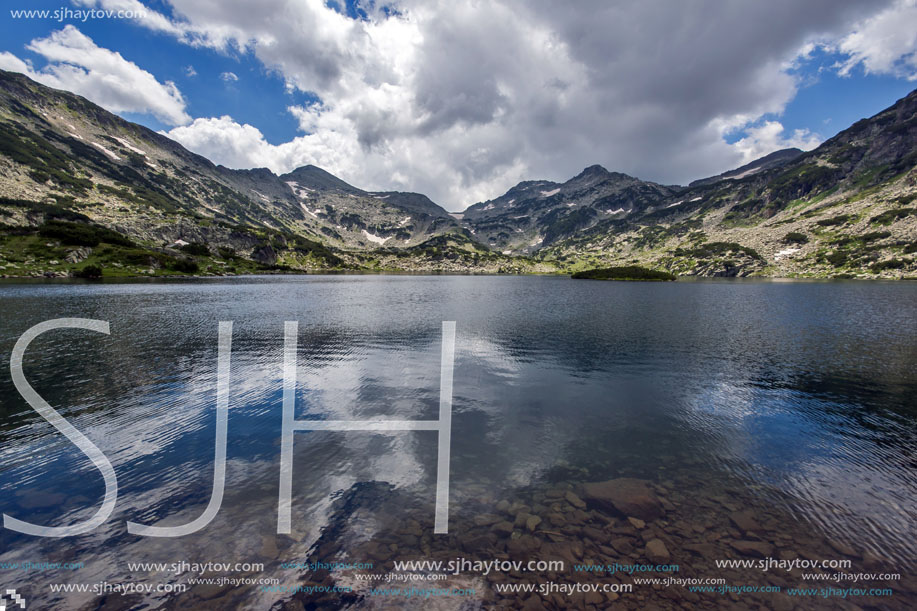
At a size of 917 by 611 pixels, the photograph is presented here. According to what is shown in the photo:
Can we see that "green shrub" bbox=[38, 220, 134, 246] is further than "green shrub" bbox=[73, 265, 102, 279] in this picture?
Yes

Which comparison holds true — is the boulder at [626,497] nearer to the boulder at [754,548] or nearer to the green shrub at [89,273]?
the boulder at [754,548]

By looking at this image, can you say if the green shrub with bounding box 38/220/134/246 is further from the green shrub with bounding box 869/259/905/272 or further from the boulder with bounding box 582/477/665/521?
the green shrub with bounding box 869/259/905/272

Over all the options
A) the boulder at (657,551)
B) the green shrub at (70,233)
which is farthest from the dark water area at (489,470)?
the green shrub at (70,233)

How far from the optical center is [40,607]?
9.80 metres

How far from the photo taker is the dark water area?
11.4 meters

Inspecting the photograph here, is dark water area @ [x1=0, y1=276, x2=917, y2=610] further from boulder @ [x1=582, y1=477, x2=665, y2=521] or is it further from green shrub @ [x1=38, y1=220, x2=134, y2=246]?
green shrub @ [x1=38, y1=220, x2=134, y2=246]

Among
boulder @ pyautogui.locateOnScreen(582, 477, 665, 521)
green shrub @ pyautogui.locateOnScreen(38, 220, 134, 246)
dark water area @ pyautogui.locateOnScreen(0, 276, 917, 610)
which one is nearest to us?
dark water area @ pyautogui.locateOnScreen(0, 276, 917, 610)

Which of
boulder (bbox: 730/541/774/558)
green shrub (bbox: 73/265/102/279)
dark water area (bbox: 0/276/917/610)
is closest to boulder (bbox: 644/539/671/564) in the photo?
dark water area (bbox: 0/276/917/610)

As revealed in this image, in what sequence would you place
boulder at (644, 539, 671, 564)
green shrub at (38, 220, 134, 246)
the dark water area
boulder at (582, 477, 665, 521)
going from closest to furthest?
1. the dark water area
2. boulder at (644, 539, 671, 564)
3. boulder at (582, 477, 665, 521)
4. green shrub at (38, 220, 134, 246)

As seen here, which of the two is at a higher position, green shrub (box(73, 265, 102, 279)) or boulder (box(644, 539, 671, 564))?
green shrub (box(73, 265, 102, 279))

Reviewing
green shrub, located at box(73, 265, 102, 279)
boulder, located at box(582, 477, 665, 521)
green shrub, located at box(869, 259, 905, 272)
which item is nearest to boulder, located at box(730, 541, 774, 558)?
boulder, located at box(582, 477, 665, 521)

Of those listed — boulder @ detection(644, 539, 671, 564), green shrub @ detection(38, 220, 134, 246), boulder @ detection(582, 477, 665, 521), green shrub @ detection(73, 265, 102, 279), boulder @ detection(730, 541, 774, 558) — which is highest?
green shrub @ detection(38, 220, 134, 246)

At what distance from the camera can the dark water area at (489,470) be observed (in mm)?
11391

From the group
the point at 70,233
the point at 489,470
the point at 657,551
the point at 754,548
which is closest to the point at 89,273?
the point at 70,233
